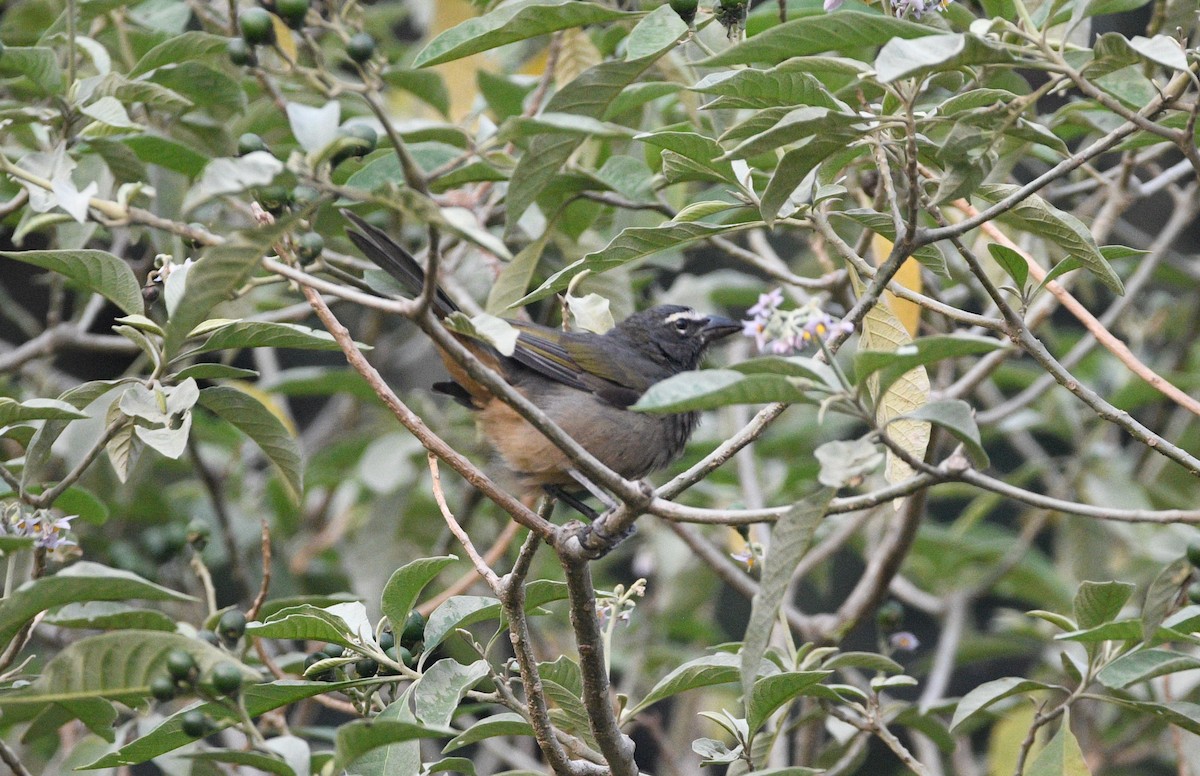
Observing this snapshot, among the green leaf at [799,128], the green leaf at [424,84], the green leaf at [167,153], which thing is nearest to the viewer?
the green leaf at [799,128]

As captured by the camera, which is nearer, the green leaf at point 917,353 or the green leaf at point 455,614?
the green leaf at point 917,353

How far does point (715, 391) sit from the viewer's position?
196 cm

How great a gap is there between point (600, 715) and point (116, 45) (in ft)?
10.5

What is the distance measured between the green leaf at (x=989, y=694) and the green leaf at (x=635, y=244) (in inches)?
50.4

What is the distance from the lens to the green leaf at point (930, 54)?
6.52 feet

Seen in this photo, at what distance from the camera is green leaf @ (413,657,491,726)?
2508 mm

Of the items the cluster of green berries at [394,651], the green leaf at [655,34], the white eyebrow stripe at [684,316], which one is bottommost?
the white eyebrow stripe at [684,316]

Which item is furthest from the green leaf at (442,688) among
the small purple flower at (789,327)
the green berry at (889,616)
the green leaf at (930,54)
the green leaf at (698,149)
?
the green berry at (889,616)

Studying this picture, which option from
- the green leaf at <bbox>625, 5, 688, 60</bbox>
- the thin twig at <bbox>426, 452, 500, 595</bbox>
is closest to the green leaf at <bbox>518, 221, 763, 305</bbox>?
the green leaf at <bbox>625, 5, 688, 60</bbox>

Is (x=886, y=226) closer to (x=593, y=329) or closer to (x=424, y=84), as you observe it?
(x=593, y=329)

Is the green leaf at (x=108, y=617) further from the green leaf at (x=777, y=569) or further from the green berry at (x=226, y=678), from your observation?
the green leaf at (x=777, y=569)

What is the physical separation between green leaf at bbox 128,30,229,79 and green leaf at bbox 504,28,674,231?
117cm

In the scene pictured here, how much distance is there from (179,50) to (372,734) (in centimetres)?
228

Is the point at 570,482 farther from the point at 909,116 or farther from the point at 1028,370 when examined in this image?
the point at 1028,370
